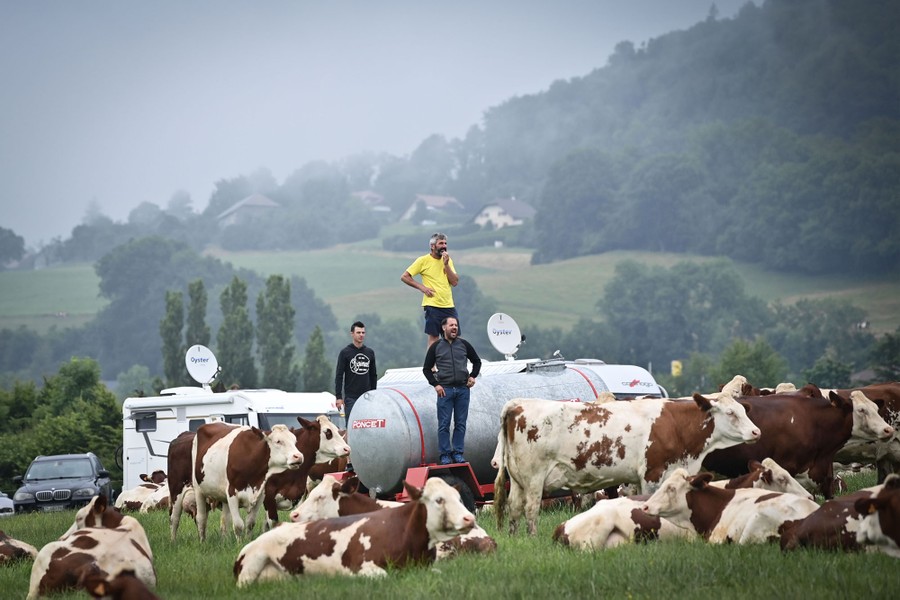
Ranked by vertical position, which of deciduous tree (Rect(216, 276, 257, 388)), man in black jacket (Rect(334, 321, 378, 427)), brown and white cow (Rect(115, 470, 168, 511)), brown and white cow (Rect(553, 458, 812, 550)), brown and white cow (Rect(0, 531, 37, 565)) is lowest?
deciduous tree (Rect(216, 276, 257, 388))

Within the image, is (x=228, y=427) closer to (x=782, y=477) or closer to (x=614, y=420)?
(x=614, y=420)

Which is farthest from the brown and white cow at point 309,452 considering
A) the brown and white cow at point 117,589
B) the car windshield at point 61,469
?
the car windshield at point 61,469

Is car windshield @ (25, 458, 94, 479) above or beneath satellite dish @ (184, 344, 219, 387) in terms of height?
beneath

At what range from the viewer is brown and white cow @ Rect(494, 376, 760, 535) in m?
15.5

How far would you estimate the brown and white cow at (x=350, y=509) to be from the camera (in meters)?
13.1

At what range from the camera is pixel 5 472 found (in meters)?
47.5

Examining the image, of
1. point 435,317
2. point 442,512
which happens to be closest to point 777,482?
point 442,512

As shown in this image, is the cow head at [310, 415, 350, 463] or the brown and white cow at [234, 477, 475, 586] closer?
the brown and white cow at [234, 477, 475, 586]

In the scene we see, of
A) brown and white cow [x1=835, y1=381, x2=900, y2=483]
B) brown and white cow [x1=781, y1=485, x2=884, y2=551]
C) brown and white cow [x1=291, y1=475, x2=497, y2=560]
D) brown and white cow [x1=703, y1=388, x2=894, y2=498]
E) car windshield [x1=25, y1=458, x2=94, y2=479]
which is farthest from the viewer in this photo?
car windshield [x1=25, y1=458, x2=94, y2=479]

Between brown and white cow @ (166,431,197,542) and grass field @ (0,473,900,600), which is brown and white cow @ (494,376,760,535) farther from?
brown and white cow @ (166,431,197,542)

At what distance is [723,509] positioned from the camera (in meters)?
12.9

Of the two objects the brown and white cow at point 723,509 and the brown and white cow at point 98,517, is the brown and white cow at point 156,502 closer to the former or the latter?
the brown and white cow at point 98,517

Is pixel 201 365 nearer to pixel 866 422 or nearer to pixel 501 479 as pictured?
pixel 501 479

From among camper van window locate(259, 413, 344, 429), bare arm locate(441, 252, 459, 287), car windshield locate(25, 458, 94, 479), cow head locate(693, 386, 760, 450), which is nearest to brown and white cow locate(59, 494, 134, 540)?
bare arm locate(441, 252, 459, 287)
